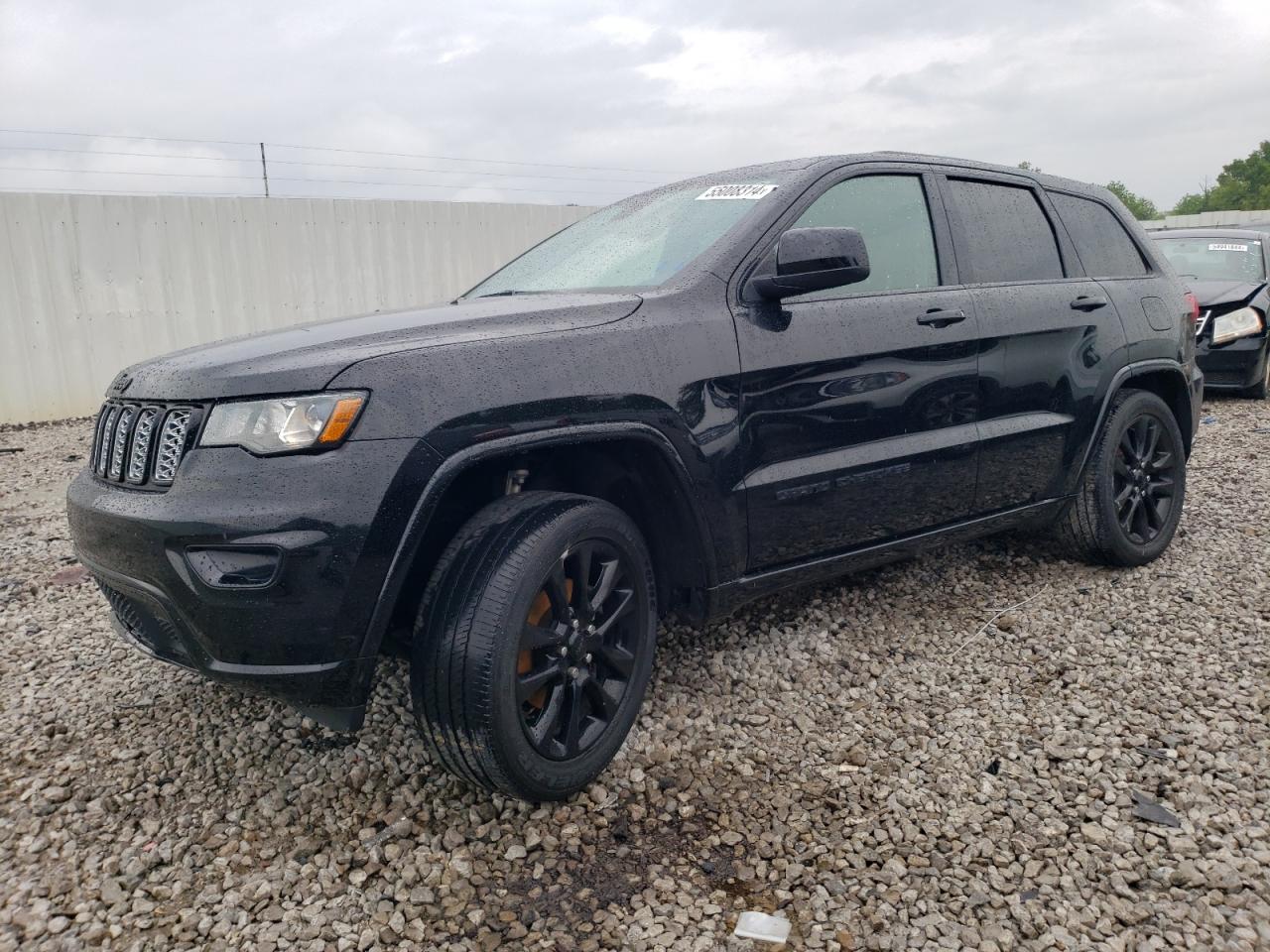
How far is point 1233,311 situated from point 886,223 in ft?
22.2

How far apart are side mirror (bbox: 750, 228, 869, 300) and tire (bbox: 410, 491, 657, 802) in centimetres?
79

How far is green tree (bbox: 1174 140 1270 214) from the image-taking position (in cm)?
6318

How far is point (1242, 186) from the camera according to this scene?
212 ft

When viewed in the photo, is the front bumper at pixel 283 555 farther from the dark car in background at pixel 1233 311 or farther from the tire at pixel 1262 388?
the tire at pixel 1262 388

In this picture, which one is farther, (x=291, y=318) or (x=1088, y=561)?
(x=291, y=318)

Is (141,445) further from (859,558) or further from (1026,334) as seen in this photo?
(1026,334)

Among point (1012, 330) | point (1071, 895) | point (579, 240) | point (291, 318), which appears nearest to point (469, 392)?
point (579, 240)

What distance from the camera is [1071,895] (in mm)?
1997

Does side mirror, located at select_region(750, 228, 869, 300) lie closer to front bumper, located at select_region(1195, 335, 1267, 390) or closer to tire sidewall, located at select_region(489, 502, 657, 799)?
tire sidewall, located at select_region(489, 502, 657, 799)

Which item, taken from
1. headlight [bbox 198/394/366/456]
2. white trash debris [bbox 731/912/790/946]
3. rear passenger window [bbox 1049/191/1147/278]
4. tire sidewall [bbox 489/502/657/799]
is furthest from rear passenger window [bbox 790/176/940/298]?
white trash debris [bbox 731/912/790/946]

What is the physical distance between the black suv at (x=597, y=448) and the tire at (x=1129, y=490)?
2.3 inches

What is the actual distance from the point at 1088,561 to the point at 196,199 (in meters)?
8.91

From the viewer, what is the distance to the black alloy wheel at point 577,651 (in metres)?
2.23

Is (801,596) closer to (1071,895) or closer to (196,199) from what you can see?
(1071,895)
